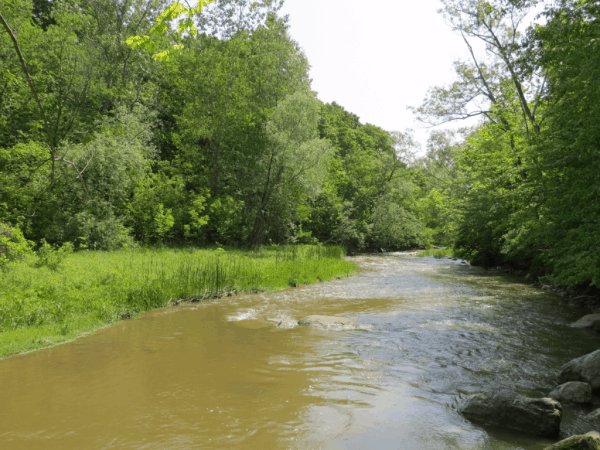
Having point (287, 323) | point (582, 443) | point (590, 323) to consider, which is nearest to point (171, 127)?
point (287, 323)

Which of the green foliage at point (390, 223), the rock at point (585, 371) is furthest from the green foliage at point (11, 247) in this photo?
the green foliage at point (390, 223)

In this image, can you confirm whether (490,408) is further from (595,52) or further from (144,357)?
(595,52)

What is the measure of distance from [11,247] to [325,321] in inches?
315

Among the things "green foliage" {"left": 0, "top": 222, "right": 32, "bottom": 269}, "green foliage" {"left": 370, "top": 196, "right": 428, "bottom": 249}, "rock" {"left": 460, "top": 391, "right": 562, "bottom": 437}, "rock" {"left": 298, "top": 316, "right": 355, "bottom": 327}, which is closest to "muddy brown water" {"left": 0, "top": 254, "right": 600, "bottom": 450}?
"rock" {"left": 460, "top": 391, "right": 562, "bottom": 437}

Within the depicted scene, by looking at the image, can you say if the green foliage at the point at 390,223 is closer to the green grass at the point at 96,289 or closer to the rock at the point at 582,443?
the green grass at the point at 96,289

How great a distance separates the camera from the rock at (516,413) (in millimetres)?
4184

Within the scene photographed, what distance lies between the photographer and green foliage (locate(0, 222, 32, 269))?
8.54m

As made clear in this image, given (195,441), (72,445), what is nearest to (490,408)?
(195,441)

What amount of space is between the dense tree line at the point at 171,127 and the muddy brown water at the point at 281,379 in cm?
1092

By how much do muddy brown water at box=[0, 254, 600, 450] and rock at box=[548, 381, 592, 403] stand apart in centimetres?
26

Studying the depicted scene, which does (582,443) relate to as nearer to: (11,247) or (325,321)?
(325,321)

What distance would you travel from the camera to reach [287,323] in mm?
8883

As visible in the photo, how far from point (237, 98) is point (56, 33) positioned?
1060 cm

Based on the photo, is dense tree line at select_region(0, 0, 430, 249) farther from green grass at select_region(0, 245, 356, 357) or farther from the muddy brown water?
the muddy brown water
